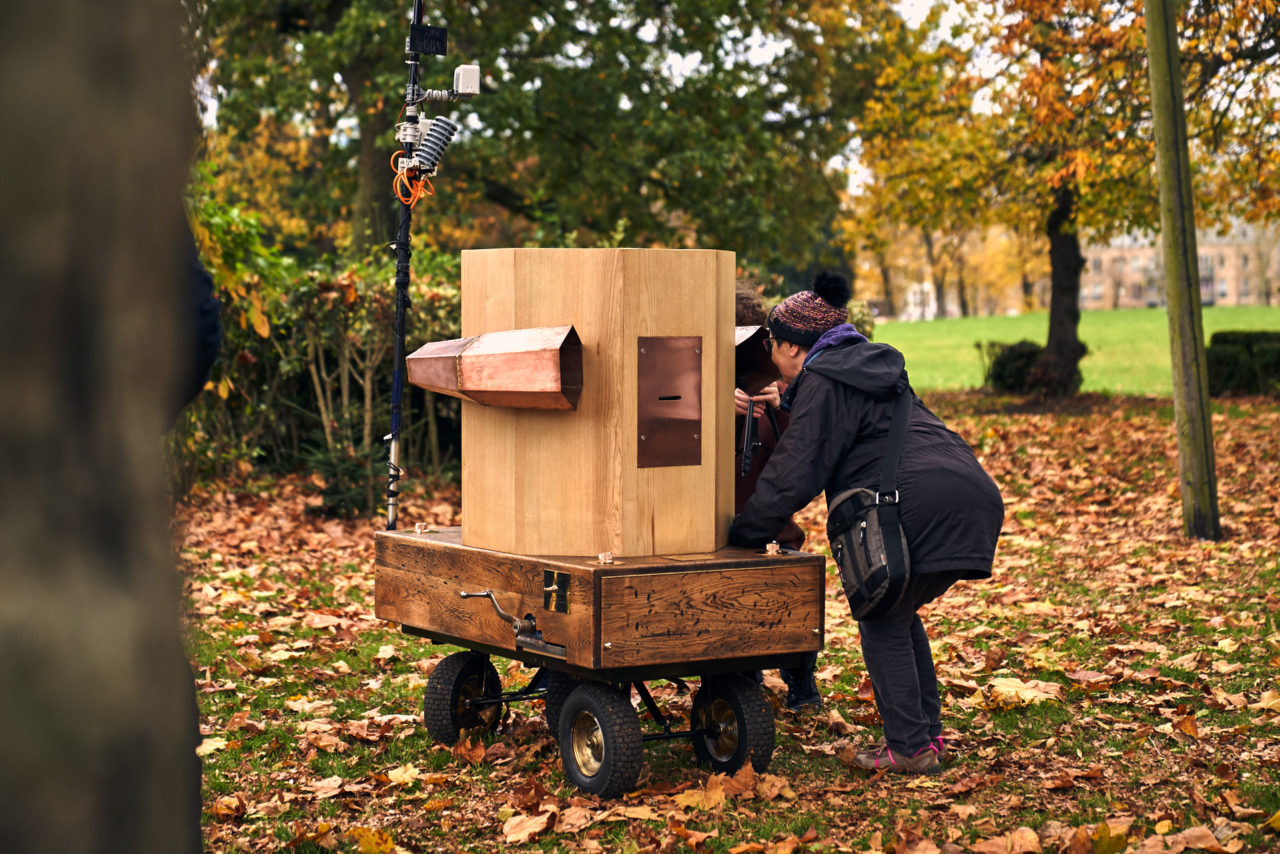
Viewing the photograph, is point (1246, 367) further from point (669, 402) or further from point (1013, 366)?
point (669, 402)

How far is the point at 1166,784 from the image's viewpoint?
440 centimetres

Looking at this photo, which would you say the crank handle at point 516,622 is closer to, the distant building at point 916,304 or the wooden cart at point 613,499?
the wooden cart at point 613,499

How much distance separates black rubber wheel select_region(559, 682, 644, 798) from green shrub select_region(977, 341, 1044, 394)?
1665 cm

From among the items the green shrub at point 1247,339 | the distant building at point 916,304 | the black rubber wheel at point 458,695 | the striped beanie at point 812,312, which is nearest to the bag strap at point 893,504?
the striped beanie at point 812,312

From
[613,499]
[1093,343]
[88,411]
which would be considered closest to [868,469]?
[613,499]

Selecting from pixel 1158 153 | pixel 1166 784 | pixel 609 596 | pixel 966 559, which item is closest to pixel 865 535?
pixel 966 559

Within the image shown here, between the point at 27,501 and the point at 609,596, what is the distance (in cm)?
305

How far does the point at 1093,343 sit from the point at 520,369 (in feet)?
125

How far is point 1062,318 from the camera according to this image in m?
18.9

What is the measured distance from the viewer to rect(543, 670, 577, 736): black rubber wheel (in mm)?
4930

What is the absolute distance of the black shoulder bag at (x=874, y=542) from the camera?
441 centimetres

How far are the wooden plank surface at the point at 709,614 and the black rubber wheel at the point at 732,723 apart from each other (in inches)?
10.3

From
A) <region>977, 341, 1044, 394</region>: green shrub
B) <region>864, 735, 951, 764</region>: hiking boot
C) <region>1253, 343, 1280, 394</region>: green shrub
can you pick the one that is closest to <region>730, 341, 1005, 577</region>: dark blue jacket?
<region>864, 735, 951, 764</region>: hiking boot

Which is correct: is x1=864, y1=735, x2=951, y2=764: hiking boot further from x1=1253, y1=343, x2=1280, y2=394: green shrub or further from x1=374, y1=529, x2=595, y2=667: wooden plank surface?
x1=1253, y1=343, x2=1280, y2=394: green shrub
